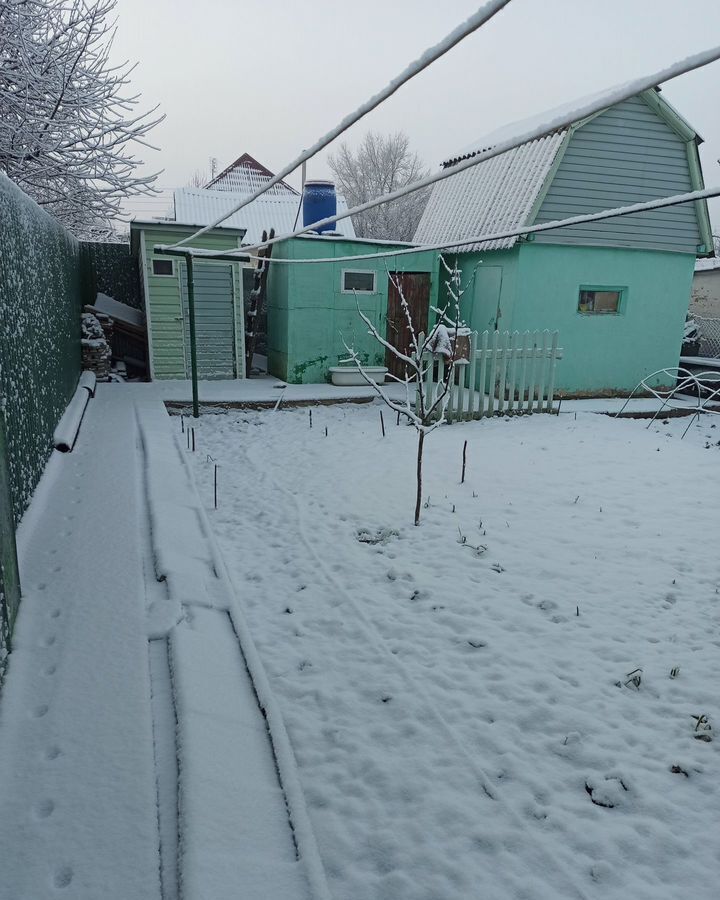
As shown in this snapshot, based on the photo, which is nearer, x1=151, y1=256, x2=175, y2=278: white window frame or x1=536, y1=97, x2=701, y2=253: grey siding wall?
x1=536, y1=97, x2=701, y2=253: grey siding wall

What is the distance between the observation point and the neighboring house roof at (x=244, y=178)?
23656mm

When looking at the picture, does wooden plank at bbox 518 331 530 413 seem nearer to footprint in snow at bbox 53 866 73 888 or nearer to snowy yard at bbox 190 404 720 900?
snowy yard at bbox 190 404 720 900

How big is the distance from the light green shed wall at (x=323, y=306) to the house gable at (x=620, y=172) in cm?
270

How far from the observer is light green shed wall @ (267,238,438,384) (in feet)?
35.2

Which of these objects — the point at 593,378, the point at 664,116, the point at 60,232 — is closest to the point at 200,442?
the point at 60,232

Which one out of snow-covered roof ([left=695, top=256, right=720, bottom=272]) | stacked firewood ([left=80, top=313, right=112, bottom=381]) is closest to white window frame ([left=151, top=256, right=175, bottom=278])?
stacked firewood ([left=80, top=313, right=112, bottom=381])

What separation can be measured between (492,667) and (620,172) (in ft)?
34.8

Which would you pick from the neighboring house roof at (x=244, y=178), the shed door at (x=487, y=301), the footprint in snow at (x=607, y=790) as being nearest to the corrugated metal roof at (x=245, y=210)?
the neighboring house roof at (x=244, y=178)

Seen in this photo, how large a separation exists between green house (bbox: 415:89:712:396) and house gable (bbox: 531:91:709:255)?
2 cm

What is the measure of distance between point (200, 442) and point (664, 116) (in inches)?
401

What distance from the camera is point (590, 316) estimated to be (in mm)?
11336

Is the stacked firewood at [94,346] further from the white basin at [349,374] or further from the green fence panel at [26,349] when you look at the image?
the white basin at [349,374]

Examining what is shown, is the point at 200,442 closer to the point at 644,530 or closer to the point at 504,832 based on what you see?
the point at 644,530

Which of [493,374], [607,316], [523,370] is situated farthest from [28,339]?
[607,316]
